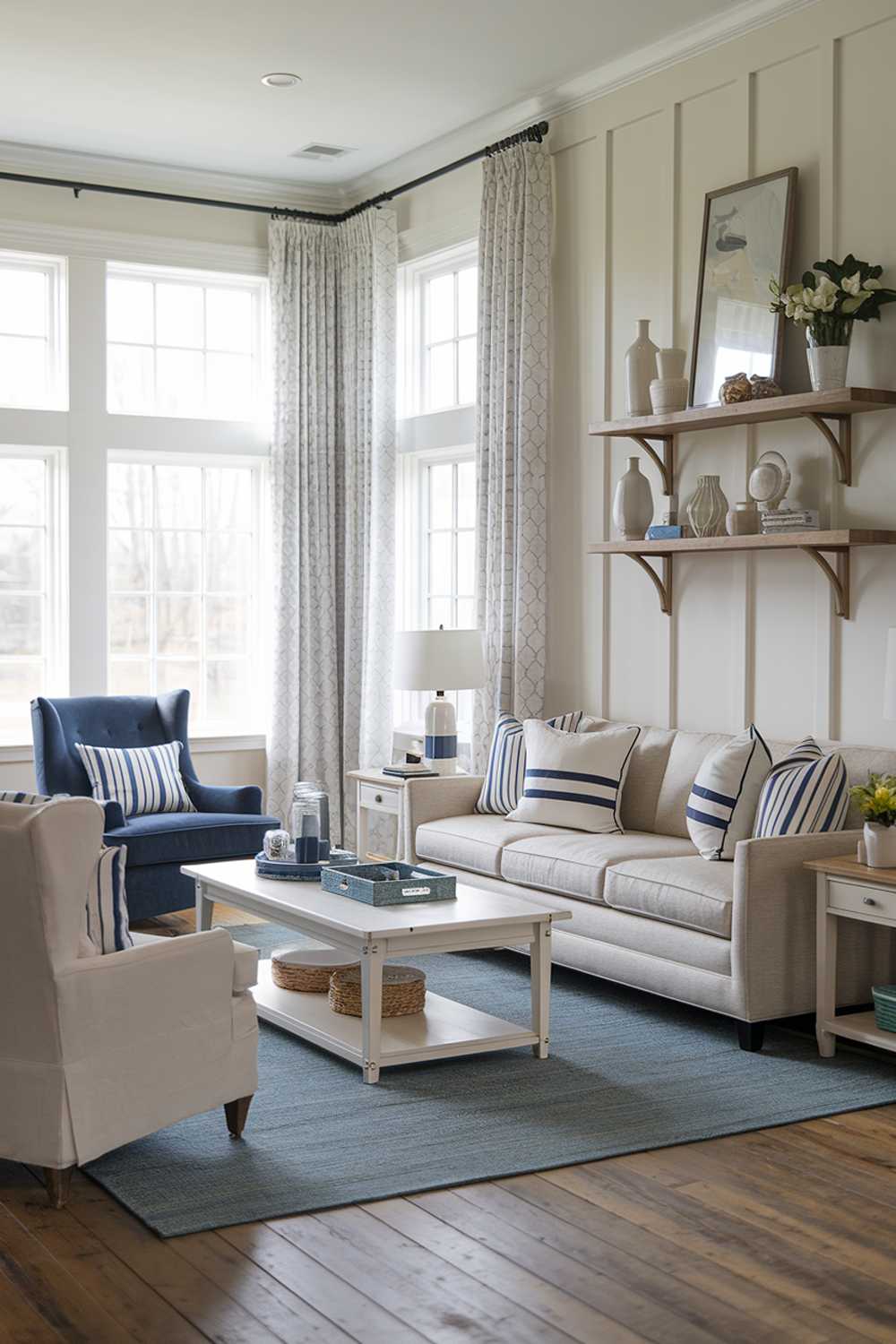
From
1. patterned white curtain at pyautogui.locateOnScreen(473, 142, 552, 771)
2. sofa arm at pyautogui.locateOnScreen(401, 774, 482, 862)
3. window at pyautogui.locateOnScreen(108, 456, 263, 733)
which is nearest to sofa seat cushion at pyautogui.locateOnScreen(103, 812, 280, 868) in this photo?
sofa arm at pyautogui.locateOnScreen(401, 774, 482, 862)

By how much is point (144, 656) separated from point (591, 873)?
3526mm

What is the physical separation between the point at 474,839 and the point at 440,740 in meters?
0.96

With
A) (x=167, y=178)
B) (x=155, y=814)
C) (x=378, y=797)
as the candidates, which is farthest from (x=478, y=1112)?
(x=167, y=178)

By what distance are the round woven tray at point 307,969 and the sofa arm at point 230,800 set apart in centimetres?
161

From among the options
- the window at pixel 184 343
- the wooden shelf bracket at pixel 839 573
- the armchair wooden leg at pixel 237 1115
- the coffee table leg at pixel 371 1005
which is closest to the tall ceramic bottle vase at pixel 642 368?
the wooden shelf bracket at pixel 839 573

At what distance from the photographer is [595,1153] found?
3596 millimetres

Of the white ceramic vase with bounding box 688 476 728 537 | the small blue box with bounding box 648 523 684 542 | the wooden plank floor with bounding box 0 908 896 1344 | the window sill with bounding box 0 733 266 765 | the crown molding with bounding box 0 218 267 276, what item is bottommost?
the wooden plank floor with bounding box 0 908 896 1344

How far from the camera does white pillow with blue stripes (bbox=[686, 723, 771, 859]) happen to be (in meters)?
4.86

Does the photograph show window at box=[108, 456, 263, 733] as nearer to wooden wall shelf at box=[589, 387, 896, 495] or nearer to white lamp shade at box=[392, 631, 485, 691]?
white lamp shade at box=[392, 631, 485, 691]

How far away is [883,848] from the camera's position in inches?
169

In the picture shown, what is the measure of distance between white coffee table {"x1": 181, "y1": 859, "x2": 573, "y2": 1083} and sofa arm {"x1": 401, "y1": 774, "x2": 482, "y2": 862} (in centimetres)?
138

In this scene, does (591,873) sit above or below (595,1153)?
above

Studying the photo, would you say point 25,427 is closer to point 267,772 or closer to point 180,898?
point 267,772

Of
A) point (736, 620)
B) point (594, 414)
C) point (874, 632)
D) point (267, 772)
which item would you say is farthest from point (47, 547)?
point (874, 632)
